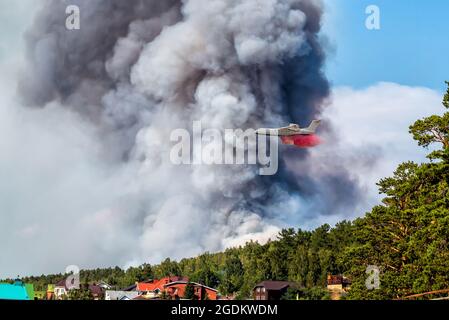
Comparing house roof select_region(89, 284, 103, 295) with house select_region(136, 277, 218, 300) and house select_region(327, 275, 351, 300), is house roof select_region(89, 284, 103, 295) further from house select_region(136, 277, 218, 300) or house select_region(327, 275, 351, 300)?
house select_region(327, 275, 351, 300)

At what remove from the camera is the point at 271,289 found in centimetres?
8056

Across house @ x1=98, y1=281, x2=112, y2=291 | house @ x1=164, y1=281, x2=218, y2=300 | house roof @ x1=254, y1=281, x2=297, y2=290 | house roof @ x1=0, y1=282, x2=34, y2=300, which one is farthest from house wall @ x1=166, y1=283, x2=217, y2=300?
house roof @ x1=0, y1=282, x2=34, y2=300

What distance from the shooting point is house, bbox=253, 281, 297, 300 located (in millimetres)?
78312

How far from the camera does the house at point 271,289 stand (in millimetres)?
78312

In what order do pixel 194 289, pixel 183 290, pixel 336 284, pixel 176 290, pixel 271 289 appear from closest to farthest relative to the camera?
1. pixel 271 289
2. pixel 194 289
3. pixel 183 290
4. pixel 336 284
5. pixel 176 290

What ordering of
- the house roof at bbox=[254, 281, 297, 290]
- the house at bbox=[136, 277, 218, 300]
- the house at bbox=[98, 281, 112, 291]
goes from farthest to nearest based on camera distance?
the house at bbox=[98, 281, 112, 291] → the house at bbox=[136, 277, 218, 300] → the house roof at bbox=[254, 281, 297, 290]

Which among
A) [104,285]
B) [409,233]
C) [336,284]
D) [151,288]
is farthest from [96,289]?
[409,233]

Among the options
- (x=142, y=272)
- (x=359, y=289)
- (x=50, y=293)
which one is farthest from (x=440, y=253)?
(x=142, y=272)

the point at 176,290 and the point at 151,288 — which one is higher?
the point at 151,288

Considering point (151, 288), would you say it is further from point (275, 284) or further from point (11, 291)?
point (11, 291)

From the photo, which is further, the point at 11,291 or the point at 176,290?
the point at 176,290

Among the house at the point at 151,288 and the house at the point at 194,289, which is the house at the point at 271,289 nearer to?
the house at the point at 194,289
